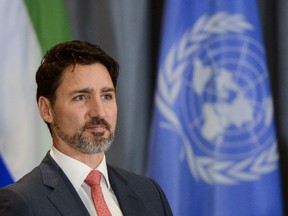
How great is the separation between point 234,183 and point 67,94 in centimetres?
107

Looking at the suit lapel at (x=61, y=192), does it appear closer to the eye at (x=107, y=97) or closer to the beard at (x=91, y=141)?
the beard at (x=91, y=141)

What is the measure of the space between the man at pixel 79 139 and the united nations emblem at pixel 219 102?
748 millimetres

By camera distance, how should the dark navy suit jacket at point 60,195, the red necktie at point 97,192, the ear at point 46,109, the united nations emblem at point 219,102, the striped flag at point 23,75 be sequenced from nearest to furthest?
1. the dark navy suit jacket at point 60,195
2. the red necktie at point 97,192
3. the ear at point 46,109
4. the striped flag at point 23,75
5. the united nations emblem at point 219,102

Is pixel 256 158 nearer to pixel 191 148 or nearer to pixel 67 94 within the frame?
pixel 191 148

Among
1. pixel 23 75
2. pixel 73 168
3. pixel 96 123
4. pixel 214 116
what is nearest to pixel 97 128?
pixel 96 123

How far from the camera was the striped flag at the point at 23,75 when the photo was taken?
8.61 ft

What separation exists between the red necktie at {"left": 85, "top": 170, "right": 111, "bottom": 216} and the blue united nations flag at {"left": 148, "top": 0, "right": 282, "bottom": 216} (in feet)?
2.82

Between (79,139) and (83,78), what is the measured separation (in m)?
0.17

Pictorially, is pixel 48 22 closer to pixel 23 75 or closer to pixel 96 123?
pixel 23 75

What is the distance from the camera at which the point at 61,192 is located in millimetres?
1864

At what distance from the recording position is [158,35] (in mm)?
2809

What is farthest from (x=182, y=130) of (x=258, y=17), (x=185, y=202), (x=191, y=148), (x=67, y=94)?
(x=67, y=94)

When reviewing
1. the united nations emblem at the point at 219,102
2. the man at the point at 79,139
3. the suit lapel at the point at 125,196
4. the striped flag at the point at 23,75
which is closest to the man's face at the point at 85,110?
the man at the point at 79,139

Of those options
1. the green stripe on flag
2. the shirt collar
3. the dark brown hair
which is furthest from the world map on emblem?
the shirt collar
